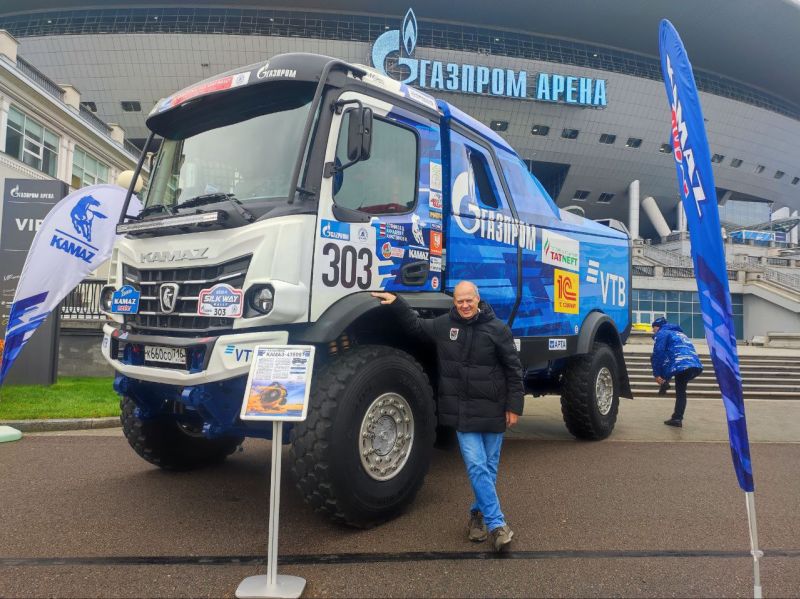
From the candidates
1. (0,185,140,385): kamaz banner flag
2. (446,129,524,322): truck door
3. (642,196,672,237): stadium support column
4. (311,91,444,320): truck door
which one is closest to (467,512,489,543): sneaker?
(311,91,444,320): truck door

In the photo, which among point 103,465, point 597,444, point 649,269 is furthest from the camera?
point 649,269

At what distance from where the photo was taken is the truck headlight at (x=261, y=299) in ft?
11.6

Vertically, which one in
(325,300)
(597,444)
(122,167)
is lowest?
(597,444)

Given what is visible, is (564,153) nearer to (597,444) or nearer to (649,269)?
(649,269)

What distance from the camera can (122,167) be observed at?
3294cm

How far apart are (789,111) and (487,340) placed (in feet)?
263

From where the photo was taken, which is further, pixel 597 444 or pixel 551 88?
pixel 551 88

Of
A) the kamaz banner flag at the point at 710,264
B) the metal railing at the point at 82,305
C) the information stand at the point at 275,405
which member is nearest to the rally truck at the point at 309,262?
the information stand at the point at 275,405

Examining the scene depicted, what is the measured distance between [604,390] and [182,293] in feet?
18.3

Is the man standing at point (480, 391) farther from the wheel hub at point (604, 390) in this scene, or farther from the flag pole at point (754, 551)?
the wheel hub at point (604, 390)

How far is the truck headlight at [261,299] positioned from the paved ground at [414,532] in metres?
1.56

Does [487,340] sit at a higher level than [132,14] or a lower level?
lower

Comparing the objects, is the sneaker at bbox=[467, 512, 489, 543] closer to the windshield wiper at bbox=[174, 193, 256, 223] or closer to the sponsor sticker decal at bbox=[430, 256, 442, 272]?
the sponsor sticker decal at bbox=[430, 256, 442, 272]

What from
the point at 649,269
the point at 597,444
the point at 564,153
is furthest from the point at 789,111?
the point at 597,444
